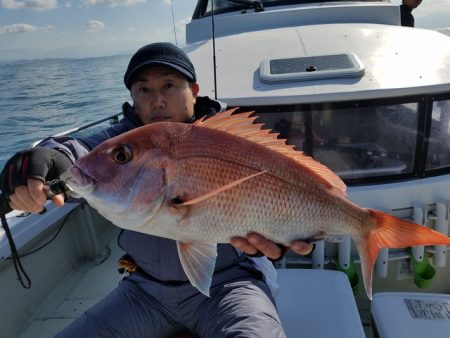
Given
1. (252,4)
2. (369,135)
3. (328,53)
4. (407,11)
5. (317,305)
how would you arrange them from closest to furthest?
(317,305) → (369,135) → (328,53) → (252,4) → (407,11)

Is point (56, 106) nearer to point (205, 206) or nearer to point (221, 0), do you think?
point (221, 0)

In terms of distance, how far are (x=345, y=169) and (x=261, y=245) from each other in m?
1.56

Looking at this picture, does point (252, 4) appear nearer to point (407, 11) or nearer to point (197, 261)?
point (407, 11)

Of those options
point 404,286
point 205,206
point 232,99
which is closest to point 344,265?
point 404,286

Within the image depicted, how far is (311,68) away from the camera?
2.77 m

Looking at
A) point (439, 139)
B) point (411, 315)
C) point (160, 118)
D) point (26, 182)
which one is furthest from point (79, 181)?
point (439, 139)

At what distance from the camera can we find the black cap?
1.91 meters

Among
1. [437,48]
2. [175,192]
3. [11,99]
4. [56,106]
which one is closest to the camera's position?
[175,192]

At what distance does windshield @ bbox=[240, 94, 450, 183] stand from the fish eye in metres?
1.47

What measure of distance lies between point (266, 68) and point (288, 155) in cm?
151

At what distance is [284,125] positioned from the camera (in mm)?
2719

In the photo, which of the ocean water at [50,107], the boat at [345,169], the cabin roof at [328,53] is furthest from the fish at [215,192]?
the ocean water at [50,107]

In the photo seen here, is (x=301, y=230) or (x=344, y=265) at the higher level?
(x=301, y=230)

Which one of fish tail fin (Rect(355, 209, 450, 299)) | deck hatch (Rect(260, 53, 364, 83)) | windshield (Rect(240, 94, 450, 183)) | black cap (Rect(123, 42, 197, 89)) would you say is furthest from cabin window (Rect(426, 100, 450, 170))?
black cap (Rect(123, 42, 197, 89))
